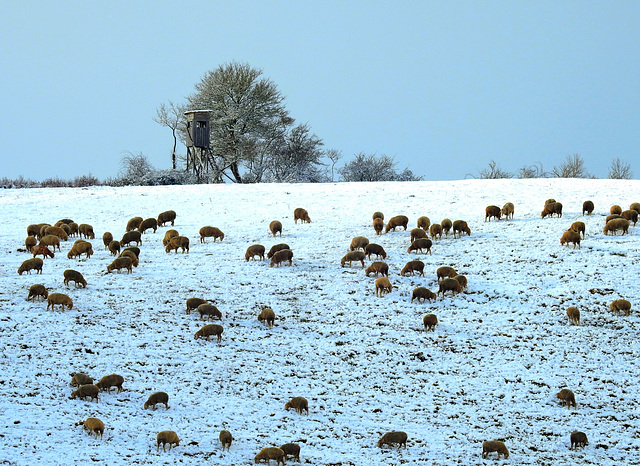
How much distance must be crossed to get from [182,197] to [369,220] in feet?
43.7

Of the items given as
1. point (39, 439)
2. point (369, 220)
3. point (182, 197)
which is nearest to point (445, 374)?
point (39, 439)

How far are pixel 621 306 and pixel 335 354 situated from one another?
8.08 m

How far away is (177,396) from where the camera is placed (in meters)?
13.2

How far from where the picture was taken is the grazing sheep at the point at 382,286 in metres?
19.2

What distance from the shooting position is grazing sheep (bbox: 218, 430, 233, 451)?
442 inches

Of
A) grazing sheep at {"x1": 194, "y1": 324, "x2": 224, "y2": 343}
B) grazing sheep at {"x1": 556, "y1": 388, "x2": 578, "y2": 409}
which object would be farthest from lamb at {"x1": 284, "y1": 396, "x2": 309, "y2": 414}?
grazing sheep at {"x1": 556, "y1": 388, "x2": 578, "y2": 409}

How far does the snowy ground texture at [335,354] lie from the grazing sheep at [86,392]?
0.15 metres

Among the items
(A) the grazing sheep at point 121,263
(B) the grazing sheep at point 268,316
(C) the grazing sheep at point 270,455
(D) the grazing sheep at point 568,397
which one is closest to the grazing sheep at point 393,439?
(C) the grazing sheep at point 270,455

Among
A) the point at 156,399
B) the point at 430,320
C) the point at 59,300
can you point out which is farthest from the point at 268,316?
the point at 59,300

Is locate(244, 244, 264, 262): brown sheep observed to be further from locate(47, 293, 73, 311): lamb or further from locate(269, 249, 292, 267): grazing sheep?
locate(47, 293, 73, 311): lamb

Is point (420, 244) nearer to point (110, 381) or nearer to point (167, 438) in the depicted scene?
point (110, 381)

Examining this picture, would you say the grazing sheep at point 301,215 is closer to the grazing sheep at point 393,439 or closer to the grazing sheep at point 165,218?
the grazing sheep at point 165,218

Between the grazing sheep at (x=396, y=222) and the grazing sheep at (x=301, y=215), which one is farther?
the grazing sheep at (x=301, y=215)

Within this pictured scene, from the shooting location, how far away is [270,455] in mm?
10812
